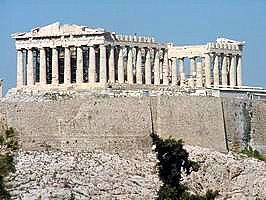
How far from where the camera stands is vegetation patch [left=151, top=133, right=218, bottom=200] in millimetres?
64250

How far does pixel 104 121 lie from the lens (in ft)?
238

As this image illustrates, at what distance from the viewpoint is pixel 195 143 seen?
75.9 metres

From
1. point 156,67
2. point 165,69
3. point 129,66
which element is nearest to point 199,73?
point 165,69

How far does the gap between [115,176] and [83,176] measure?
1.91 meters

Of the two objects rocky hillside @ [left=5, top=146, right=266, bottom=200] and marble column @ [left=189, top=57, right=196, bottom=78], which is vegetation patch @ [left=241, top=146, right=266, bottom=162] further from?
marble column @ [left=189, top=57, right=196, bottom=78]

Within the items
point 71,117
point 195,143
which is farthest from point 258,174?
point 71,117

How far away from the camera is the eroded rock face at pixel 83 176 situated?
212ft

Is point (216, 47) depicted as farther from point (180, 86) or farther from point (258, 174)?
point (258, 174)

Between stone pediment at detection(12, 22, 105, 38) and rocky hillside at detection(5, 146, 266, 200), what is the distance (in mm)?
8786

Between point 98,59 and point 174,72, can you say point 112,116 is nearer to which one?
point 98,59

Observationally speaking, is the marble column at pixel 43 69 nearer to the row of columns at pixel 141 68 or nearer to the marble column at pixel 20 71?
the row of columns at pixel 141 68

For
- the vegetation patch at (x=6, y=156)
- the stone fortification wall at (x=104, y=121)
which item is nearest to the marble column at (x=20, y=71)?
the stone fortification wall at (x=104, y=121)

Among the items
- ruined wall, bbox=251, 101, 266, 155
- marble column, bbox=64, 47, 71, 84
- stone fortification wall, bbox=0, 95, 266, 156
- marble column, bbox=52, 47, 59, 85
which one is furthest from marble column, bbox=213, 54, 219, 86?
marble column, bbox=52, 47, 59, 85

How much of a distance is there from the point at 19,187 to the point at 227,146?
17.2 metres
